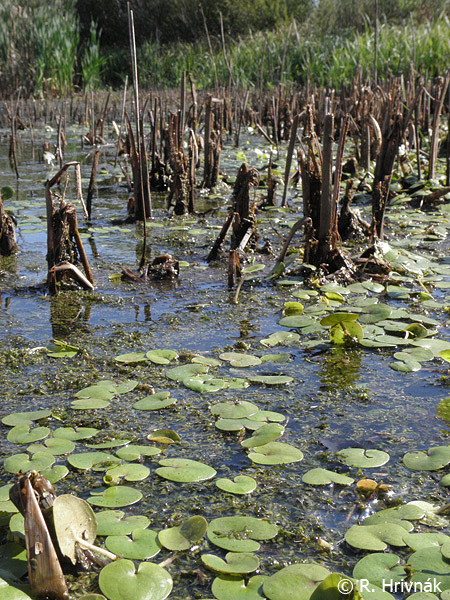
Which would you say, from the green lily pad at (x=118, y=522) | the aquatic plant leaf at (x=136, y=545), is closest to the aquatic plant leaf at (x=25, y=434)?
the green lily pad at (x=118, y=522)

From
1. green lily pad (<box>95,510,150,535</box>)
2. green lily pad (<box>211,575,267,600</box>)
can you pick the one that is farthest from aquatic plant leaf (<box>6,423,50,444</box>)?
green lily pad (<box>211,575,267,600</box>)

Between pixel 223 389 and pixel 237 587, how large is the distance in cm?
89

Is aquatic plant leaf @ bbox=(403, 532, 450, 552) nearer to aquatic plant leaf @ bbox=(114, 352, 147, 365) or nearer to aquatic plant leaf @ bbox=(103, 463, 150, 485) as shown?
aquatic plant leaf @ bbox=(103, 463, 150, 485)

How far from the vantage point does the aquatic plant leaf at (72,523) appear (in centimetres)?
125

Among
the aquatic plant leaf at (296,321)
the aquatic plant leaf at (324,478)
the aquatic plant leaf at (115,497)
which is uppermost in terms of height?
the aquatic plant leaf at (296,321)

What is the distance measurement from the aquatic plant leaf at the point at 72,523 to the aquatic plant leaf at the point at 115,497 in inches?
6.6

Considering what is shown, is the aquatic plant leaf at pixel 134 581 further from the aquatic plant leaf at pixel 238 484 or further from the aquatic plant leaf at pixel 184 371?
the aquatic plant leaf at pixel 184 371

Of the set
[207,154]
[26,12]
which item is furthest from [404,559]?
[26,12]

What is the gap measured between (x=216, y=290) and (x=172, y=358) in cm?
85

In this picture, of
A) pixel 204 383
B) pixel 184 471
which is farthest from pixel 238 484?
pixel 204 383

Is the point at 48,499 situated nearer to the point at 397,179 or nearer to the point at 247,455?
the point at 247,455

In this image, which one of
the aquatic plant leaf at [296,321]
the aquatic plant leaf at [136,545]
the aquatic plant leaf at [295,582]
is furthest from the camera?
the aquatic plant leaf at [296,321]

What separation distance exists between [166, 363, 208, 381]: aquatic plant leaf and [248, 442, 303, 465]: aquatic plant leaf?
0.51 m

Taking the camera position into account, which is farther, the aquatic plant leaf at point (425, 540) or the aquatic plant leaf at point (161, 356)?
the aquatic plant leaf at point (161, 356)
